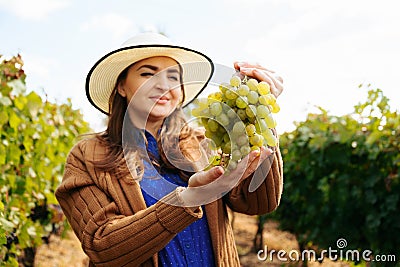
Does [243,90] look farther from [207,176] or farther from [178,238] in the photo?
[178,238]

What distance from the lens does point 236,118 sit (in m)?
1.48

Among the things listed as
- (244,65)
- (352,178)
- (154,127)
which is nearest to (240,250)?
(352,178)

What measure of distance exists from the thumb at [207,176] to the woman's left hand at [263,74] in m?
0.31

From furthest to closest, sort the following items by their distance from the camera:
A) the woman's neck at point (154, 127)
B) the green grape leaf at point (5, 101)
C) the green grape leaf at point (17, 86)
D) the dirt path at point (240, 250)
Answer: the dirt path at point (240, 250) < the green grape leaf at point (17, 86) < the green grape leaf at point (5, 101) < the woman's neck at point (154, 127)

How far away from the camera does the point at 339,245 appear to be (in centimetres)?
557

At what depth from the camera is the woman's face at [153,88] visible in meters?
1.77

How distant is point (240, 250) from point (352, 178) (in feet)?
13.7

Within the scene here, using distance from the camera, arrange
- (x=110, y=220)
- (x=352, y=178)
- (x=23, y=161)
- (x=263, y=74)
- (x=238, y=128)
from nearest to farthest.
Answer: (x=238, y=128) → (x=263, y=74) → (x=110, y=220) → (x=23, y=161) → (x=352, y=178)

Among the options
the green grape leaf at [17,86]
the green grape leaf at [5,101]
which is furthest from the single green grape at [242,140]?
the green grape leaf at [17,86]

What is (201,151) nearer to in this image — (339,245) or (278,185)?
(278,185)

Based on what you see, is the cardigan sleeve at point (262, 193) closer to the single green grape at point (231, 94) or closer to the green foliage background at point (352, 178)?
the single green grape at point (231, 94)

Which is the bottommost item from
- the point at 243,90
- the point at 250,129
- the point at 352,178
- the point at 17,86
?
the point at 352,178

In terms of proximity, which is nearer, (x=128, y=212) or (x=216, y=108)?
(x=216, y=108)

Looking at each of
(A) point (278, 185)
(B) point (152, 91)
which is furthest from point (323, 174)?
(B) point (152, 91)
